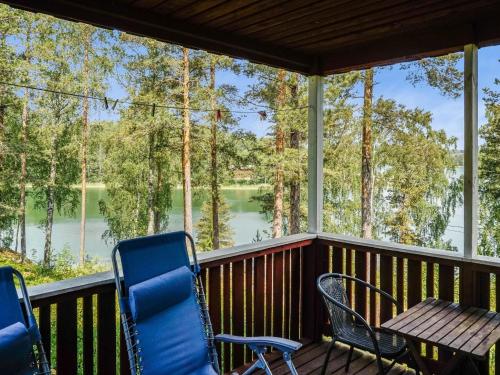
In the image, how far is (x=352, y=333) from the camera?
9.39 ft

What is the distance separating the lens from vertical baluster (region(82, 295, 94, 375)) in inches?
91.8

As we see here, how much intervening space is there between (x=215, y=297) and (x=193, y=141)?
851 centimetres

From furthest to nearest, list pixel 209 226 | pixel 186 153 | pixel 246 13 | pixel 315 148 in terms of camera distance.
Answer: pixel 209 226, pixel 186 153, pixel 315 148, pixel 246 13

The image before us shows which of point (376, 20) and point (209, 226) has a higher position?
point (376, 20)

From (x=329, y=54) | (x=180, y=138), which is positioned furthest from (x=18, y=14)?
(x=329, y=54)

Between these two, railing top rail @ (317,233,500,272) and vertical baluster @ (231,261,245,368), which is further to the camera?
vertical baluster @ (231,261,245,368)

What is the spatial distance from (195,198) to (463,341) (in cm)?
1062

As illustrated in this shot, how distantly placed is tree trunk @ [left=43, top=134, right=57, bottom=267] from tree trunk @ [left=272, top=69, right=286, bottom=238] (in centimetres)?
663

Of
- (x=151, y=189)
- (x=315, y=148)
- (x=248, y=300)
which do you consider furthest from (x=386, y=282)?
(x=151, y=189)

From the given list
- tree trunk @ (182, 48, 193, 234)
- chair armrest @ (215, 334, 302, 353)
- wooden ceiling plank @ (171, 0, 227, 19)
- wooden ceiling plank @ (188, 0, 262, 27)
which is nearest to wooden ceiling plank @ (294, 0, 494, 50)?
wooden ceiling plank @ (188, 0, 262, 27)

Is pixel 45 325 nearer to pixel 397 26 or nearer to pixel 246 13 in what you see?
pixel 246 13

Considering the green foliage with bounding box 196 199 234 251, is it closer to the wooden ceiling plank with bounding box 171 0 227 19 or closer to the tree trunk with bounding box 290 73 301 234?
the tree trunk with bounding box 290 73 301 234

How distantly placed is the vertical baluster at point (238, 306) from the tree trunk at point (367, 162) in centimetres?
798

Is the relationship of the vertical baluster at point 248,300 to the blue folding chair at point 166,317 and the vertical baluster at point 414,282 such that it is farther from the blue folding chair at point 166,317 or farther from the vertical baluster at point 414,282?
the vertical baluster at point 414,282
